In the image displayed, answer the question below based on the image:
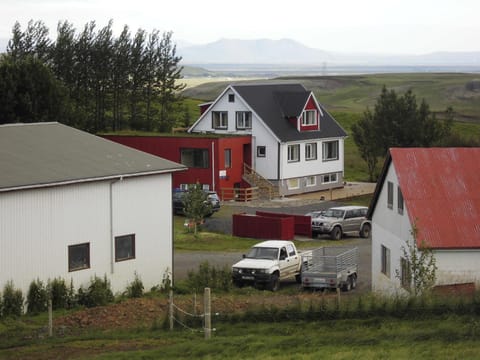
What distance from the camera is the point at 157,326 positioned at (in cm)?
2597

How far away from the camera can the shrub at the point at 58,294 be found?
31.5 m

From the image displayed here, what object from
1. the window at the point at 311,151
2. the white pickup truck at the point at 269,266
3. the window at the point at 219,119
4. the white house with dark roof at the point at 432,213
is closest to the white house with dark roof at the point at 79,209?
the white pickup truck at the point at 269,266

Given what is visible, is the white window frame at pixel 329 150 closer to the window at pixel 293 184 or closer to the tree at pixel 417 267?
the window at pixel 293 184

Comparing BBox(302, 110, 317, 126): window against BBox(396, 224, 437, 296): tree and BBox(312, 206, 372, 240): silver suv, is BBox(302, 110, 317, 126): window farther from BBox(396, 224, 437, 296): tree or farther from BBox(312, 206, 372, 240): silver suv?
BBox(396, 224, 437, 296): tree

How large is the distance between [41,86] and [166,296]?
3826cm

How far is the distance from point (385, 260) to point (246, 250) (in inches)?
477

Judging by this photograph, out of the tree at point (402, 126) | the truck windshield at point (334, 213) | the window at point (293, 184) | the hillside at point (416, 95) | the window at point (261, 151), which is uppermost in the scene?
the hillside at point (416, 95)

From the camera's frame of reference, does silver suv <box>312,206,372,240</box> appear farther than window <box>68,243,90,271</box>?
Yes

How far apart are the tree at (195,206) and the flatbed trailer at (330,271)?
14481 millimetres

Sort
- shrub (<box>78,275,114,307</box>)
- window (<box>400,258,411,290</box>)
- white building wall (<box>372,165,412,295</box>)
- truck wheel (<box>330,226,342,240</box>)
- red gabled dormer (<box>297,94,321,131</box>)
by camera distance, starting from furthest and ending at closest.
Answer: red gabled dormer (<box>297,94,321,131</box>), truck wheel (<box>330,226,342,240</box>), white building wall (<box>372,165,412,295</box>), shrub (<box>78,275,114,307</box>), window (<box>400,258,411,290</box>)

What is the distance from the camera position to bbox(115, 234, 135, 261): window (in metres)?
34.4

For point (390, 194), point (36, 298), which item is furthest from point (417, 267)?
point (36, 298)

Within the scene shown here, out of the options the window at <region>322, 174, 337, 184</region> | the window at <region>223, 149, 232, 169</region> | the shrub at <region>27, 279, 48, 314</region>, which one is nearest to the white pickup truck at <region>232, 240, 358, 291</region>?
the shrub at <region>27, 279, 48, 314</region>

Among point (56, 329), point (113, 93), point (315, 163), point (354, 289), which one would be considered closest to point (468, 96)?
point (113, 93)
